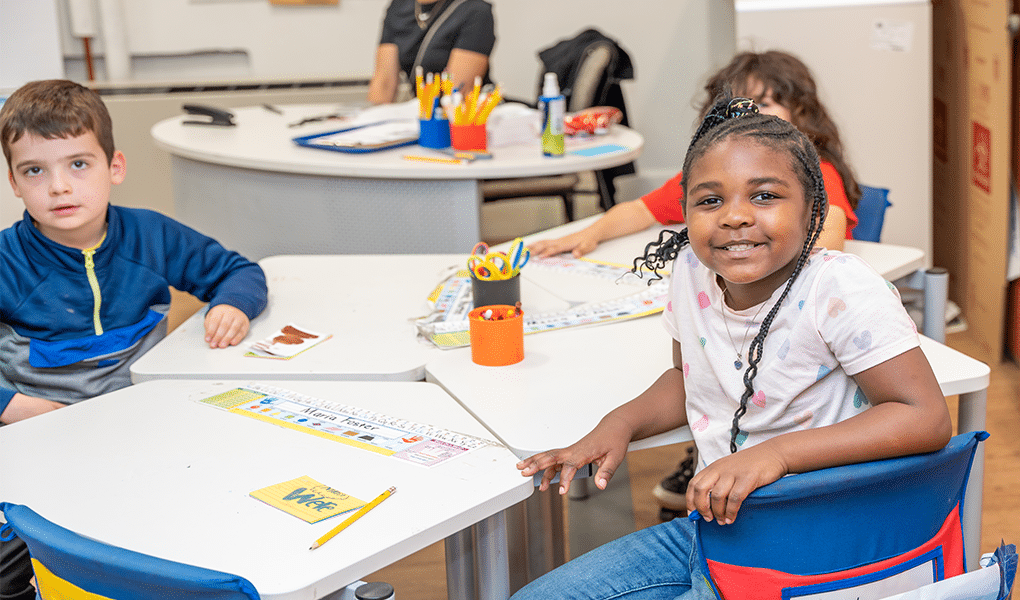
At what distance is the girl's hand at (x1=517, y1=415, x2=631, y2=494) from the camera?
113 centimetres

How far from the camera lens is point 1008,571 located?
1.02 m

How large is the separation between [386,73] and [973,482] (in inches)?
123

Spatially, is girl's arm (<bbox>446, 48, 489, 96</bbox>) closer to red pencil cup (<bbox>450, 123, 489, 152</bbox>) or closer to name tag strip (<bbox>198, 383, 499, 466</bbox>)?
red pencil cup (<bbox>450, 123, 489, 152</bbox>)

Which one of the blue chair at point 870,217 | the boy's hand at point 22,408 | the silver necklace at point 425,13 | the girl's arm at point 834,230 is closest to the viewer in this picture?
the boy's hand at point 22,408

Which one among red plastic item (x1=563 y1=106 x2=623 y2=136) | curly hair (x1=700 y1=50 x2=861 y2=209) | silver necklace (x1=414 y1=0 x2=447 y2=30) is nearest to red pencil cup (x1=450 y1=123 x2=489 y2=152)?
red plastic item (x1=563 y1=106 x2=623 y2=136)

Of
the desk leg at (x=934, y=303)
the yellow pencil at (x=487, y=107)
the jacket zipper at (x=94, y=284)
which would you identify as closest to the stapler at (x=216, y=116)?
the yellow pencil at (x=487, y=107)

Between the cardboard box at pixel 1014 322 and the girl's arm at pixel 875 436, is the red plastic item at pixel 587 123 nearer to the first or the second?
the cardboard box at pixel 1014 322

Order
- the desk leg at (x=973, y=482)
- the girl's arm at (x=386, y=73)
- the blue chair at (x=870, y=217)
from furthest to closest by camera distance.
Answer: the girl's arm at (x=386, y=73)
the blue chair at (x=870, y=217)
the desk leg at (x=973, y=482)

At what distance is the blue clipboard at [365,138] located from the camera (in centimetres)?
293

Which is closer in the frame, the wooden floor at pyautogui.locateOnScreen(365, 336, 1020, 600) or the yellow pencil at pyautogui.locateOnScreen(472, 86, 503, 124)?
the wooden floor at pyautogui.locateOnScreen(365, 336, 1020, 600)

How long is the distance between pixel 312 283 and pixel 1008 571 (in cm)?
135

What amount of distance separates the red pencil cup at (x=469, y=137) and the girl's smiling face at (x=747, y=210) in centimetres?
179

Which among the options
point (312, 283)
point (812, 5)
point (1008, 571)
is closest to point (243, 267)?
point (312, 283)

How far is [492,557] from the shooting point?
1141 millimetres
